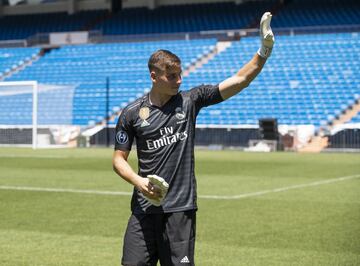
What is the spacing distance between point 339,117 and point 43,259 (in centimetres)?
2674

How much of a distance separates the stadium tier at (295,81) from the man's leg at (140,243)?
28.6m

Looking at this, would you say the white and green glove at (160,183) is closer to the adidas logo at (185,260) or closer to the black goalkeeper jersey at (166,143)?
the black goalkeeper jersey at (166,143)

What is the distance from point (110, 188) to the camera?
16109mm

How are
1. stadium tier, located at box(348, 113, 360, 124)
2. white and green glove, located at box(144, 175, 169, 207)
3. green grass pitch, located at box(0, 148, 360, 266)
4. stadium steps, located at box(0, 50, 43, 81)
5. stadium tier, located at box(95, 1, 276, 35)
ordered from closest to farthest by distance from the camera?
white and green glove, located at box(144, 175, 169, 207), green grass pitch, located at box(0, 148, 360, 266), stadium tier, located at box(348, 113, 360, 124), stadium steps, located at box(0, 50, 43, 81), stadium tier, located at box(95, 1, 276, 35)

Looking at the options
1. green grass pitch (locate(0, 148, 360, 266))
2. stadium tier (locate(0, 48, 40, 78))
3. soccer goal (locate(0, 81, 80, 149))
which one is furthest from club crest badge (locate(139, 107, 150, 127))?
stadium tier (locate(0, 48, 40, 78))

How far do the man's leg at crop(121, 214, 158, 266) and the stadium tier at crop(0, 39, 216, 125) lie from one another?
32.4 metres

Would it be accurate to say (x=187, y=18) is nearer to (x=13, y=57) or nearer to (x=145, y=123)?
(x=13, y=57)

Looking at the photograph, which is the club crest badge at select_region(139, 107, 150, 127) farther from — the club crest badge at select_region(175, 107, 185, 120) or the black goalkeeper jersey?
the club crest badge at select_region(175, 107, 185, 120)

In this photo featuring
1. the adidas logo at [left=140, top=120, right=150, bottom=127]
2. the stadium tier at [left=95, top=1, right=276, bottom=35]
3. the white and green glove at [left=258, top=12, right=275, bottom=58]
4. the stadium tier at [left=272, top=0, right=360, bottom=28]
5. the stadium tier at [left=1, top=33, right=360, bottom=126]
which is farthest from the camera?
the stadium tier at [left=95, top=1, right=276, bottom=35]

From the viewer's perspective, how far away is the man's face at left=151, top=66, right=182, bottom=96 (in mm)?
5406

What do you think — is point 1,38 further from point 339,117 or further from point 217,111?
point 339,117

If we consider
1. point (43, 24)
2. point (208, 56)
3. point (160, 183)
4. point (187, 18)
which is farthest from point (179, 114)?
point (43, 24)

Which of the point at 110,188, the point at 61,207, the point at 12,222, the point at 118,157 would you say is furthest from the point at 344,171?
the point at 118,157

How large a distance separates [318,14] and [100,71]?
12878mm
